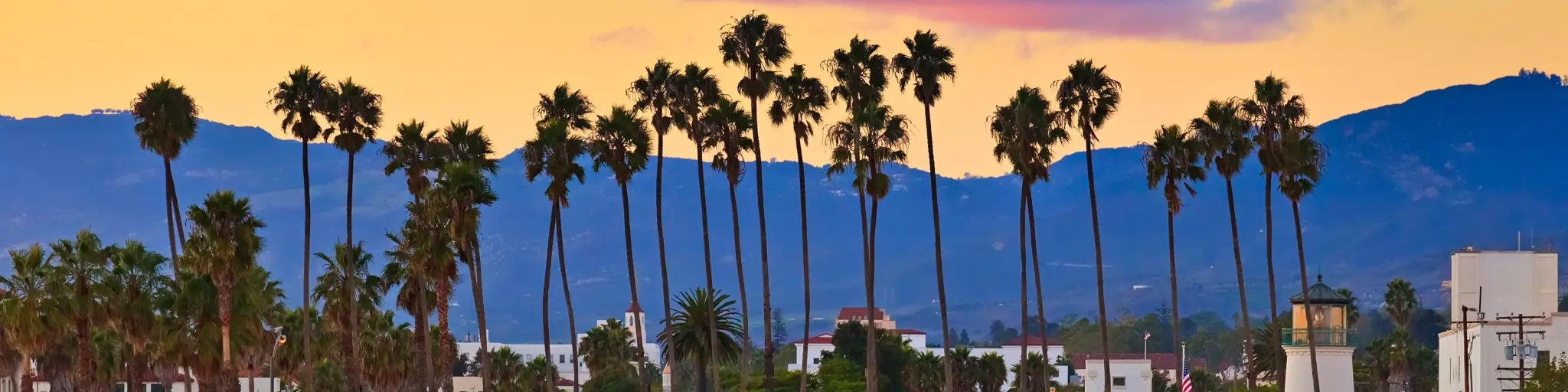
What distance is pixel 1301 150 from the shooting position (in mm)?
64312

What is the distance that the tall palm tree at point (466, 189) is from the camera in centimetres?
6700

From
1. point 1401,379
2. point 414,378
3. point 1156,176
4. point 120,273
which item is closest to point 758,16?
point 1156,176

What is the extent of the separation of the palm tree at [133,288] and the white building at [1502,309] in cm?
4291

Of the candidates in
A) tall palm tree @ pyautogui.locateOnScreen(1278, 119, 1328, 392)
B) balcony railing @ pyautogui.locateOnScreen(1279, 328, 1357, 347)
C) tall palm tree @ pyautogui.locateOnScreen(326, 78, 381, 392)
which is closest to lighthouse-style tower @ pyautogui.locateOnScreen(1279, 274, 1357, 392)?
balcony railing @ pyautogui.locateOnScreen(1279, 328, 1357, 347)

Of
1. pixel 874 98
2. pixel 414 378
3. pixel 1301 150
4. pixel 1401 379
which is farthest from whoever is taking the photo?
pixel 1401 379

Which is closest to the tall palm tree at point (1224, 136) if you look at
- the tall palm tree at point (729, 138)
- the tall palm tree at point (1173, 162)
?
the tall palm tree at point (1173, 162)

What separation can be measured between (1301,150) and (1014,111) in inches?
368

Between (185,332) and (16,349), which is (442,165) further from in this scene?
(16,349)

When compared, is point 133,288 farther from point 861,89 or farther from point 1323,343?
point 1323,343

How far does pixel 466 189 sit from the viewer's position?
6694 cm

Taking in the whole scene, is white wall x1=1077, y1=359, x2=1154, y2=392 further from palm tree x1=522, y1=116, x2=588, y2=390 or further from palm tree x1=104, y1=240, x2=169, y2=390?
palm tree x1=104, y1=240, x2=169, y2=390

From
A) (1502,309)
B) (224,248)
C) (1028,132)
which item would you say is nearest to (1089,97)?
(1028,132)

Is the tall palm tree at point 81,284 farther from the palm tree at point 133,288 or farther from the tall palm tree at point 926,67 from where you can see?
the tall palm tree at point 926,67

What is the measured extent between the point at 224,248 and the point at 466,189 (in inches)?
321
